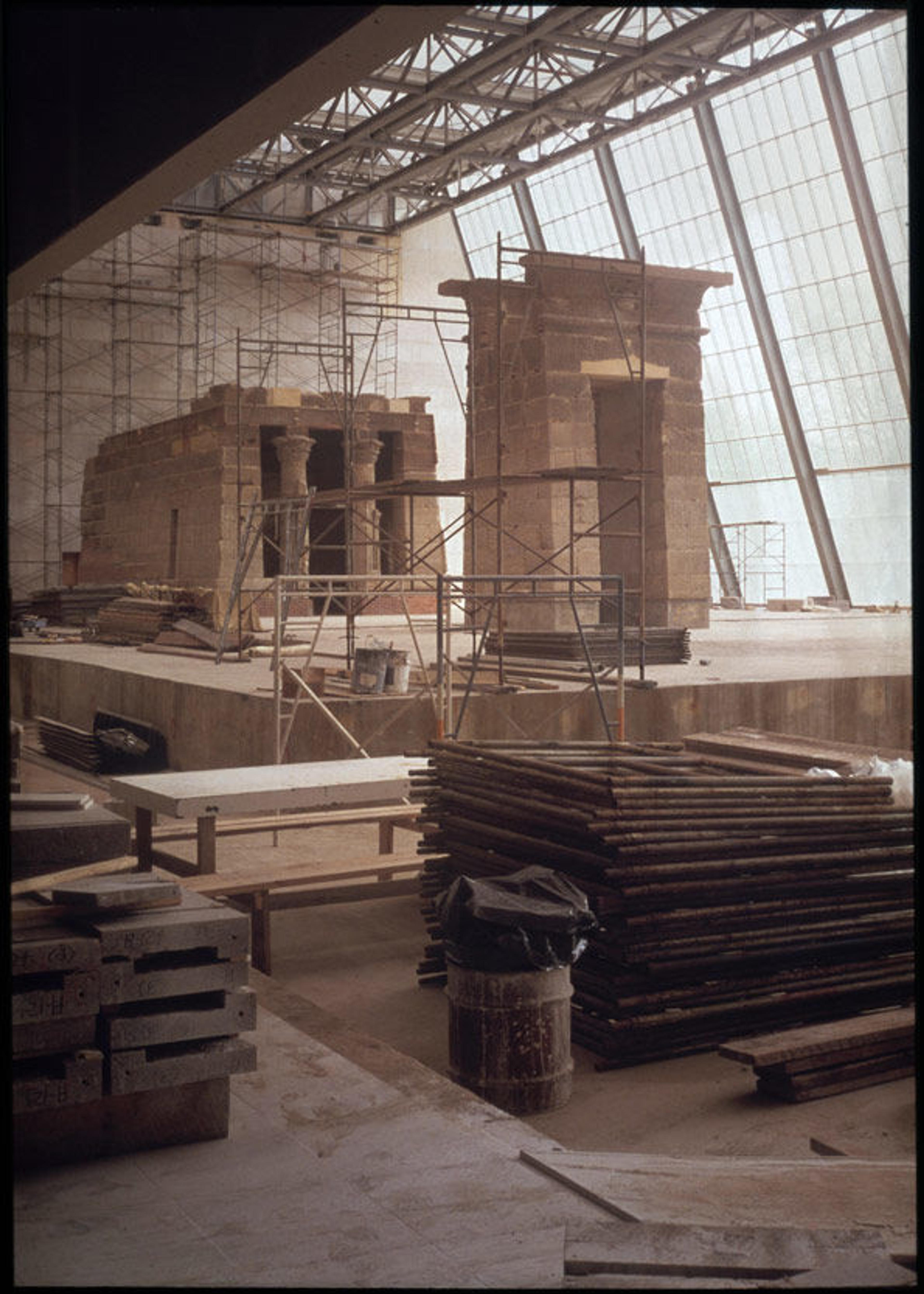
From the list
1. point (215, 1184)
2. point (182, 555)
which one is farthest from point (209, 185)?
point (215, 1184)

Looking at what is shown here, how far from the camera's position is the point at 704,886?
711 centimetres

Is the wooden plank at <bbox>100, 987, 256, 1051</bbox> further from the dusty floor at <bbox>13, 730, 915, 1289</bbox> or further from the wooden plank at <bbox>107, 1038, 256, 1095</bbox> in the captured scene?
the dusty floor at <bbox>13, 730, 915, 1289</bbox>

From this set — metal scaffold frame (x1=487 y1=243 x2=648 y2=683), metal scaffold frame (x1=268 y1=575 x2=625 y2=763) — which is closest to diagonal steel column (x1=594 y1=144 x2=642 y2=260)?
metal scaffold frame (x1=487 y1=243 x2=648 y2=683)

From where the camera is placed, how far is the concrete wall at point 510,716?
493 inches

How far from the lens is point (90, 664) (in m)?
17.6

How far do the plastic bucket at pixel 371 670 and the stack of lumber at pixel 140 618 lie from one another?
9.15m

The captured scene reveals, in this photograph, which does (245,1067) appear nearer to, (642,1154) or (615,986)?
(642,1154)

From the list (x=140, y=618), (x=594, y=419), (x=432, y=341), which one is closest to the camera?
(x=594, y=419)

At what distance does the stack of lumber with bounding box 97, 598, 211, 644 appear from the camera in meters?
21.7

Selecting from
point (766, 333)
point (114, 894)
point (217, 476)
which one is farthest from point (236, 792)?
point (766, 333)

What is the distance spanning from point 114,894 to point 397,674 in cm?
844

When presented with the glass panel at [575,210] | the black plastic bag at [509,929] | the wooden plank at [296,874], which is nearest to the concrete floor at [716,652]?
the wooden plank at [296,874]

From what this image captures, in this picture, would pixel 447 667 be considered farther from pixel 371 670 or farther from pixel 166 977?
pixel 166 977

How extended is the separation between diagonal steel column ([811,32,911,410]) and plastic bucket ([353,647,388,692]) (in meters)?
16.2
